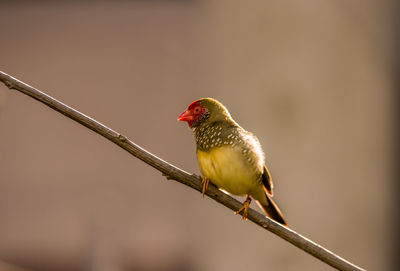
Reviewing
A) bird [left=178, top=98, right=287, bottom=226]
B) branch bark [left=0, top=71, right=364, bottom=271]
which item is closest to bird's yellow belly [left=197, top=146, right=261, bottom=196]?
bird [left=178, top=98, right=287, bottom=226]

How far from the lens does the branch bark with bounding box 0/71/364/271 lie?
5.79 feet

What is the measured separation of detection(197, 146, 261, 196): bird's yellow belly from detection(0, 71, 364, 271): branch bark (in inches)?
12.6

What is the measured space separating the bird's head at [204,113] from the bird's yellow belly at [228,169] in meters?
0.18

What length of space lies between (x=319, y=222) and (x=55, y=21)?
2.91 metres

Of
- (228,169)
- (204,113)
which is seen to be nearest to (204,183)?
(228,169)

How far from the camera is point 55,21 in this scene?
536cm

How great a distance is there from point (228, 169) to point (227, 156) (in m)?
0.05

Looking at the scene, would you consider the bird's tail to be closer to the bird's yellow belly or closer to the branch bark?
the bird's yellow belly

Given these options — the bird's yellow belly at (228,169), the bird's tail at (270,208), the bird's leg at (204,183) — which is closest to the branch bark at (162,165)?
the bird's leg at (204,183)

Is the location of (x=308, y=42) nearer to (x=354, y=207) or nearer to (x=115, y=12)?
(x=354, y=207)

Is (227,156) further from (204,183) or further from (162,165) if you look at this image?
(162,165)

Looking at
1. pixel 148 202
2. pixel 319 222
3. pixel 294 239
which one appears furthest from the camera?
pixel 148 202

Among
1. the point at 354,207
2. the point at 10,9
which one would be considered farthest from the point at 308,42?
the point at 10,9

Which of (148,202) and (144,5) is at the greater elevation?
(144,5)
